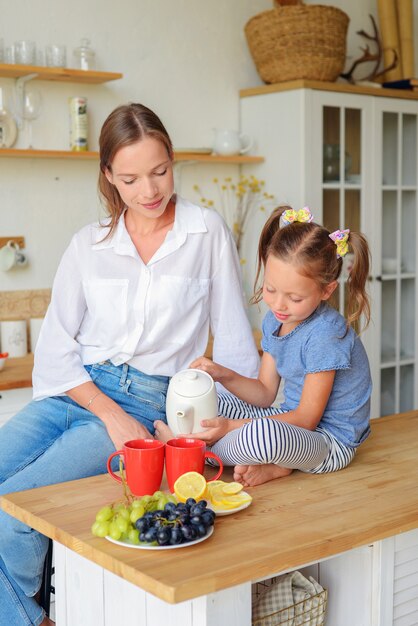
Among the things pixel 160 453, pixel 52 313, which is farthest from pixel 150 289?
pixel 160 453

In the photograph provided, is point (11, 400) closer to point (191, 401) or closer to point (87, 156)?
point (87, 156)

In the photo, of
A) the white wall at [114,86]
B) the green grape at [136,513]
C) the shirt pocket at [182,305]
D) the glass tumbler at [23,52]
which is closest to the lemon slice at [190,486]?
the green grape at [136,513]

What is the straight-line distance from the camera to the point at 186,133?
157 inches

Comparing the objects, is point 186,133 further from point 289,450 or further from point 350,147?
point 289,450

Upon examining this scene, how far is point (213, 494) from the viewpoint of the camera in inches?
65.3

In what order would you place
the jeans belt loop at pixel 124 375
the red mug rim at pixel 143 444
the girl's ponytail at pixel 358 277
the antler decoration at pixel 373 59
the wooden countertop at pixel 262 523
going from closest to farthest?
the wooden countertop at pixel 262 523
the red mug rim at pixel 143 444
the girl's ponytail at pixel 358 277
the jeans belt loop at pixel 124 375
the antler decoration at pixel 373 59

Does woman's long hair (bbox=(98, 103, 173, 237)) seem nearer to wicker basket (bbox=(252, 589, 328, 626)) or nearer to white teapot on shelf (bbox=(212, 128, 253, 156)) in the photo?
wicker basket (bbox=(252, 589, 328, 626))

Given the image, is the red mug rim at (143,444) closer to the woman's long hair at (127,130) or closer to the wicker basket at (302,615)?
the wicker basket at (302,615)

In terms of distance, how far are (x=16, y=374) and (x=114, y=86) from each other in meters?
1.33

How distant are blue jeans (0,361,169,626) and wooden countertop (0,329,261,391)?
733mm

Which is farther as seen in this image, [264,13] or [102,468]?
[264,13]

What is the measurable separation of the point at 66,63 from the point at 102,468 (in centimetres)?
199

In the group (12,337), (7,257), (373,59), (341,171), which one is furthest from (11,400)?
(373,59)

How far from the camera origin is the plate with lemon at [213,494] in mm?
1613
